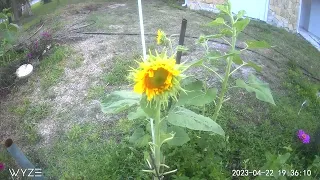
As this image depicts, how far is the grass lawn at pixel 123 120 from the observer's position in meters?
2.35

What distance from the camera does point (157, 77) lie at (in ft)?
4.46

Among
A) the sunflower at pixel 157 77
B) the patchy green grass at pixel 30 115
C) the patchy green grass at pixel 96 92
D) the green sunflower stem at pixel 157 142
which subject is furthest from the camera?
the patchy green grass at pixel 96 92

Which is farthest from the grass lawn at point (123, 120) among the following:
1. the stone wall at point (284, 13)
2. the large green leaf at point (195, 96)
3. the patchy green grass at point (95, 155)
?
the stone wall at point (284, 13)

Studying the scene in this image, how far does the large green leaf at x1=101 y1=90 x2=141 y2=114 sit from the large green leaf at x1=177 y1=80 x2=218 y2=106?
0.26 m

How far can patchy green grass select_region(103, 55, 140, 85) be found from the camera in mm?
3631

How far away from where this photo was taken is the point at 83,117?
123 inches

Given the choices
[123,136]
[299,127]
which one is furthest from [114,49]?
[299,127]

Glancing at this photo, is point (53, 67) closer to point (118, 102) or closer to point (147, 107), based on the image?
point (118, 102)

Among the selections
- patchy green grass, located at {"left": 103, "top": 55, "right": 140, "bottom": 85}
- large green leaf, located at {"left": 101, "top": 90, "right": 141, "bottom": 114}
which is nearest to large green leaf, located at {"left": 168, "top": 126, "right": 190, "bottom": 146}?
large green leaf, located at {"left": 101, "top": 90, "right": 141, "bottom": 114}

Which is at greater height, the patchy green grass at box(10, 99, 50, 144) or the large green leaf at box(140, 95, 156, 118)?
the large green leaf at box(140, 95, 156, 118)

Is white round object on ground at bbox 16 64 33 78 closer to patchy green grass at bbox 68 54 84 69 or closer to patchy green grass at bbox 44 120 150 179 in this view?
patchy green grass at bbox 68 54 84 69

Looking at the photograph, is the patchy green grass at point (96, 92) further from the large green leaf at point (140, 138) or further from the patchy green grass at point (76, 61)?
the large green leaf at point (140, 138)

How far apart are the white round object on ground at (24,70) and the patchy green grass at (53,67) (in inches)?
5.1

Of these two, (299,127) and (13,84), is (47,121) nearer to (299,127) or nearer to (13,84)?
(13,84)
